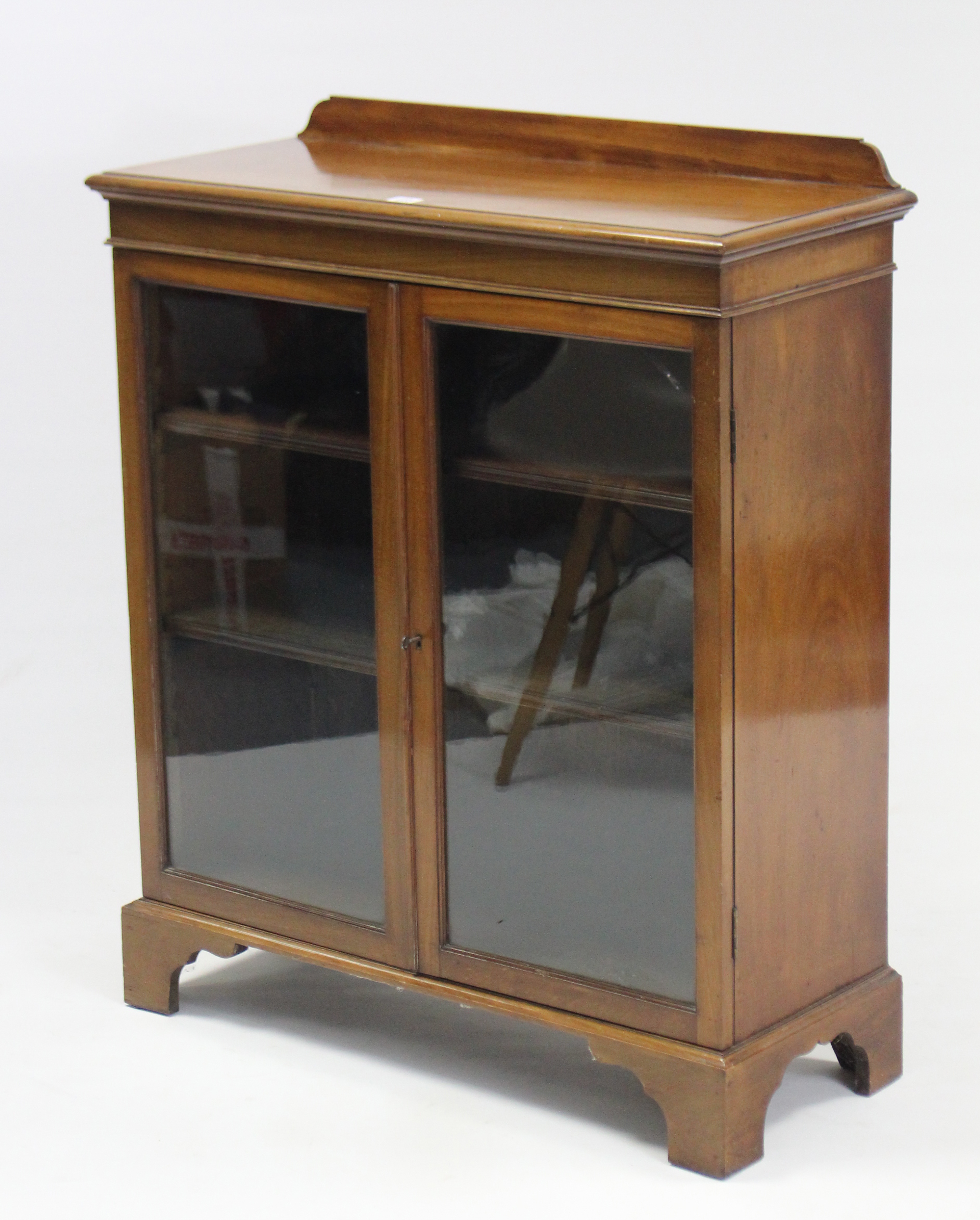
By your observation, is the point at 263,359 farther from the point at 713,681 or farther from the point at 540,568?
the point at 713,681

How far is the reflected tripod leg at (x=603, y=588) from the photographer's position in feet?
10.6

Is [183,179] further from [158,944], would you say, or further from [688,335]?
[158,944]

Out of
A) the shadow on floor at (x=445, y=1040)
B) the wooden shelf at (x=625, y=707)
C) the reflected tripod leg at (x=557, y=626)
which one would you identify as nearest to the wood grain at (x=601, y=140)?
the reflected tripod leg at (x=557, y=626)

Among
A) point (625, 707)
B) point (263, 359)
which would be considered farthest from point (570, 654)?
point (263, 359)

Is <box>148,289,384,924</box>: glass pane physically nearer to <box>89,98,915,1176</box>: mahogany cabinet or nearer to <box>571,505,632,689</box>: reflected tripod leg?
<box>89,98,915,1176</box>: mahogany cabinet

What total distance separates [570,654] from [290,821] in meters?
0.59

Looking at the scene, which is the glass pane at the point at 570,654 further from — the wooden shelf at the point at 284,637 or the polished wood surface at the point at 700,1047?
the wooden shelf at the point at 284,637

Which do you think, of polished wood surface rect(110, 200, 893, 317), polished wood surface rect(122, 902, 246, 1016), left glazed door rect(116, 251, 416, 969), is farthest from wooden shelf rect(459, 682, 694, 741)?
polished wood surface rect(122, 902, 246, 1016)

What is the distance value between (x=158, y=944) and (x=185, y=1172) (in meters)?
0.56

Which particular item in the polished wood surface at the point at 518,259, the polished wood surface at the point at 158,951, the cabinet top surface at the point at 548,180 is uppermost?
the cabinet top surface at the point at 548,180

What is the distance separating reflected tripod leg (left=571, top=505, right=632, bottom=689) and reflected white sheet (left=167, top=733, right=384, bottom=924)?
1.23ft

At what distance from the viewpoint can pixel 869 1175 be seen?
10.7ft

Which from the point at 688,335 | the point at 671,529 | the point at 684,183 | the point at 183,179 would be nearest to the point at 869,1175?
the point at 671,529

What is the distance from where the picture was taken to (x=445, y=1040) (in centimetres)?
369
